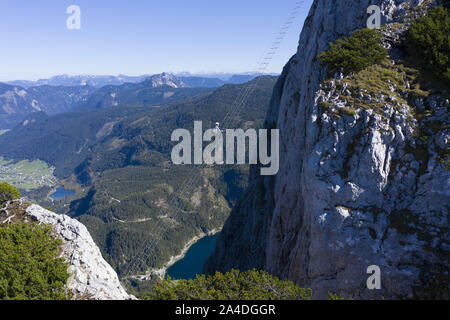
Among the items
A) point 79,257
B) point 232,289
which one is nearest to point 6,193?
point 79,257
